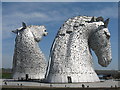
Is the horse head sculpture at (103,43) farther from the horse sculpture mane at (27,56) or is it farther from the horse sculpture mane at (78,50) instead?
the horse sculpture mane at (27,56)

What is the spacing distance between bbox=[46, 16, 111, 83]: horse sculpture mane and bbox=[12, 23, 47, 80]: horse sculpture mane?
6428 mm

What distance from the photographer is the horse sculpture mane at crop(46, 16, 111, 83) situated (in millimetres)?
22531

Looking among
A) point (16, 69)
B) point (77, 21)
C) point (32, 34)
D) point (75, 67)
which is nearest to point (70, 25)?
point (77, 21)

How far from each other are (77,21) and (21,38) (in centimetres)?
849

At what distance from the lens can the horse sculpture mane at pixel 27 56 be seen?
30031 millimetres

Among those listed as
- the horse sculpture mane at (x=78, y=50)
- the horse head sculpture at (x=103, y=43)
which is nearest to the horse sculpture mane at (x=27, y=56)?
the horse sculpture mane at (x=78, y=50)

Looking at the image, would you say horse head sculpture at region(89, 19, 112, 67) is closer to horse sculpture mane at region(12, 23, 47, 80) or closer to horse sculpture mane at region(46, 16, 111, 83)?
horse sculpture mane at region(46, 16, 111, 83)

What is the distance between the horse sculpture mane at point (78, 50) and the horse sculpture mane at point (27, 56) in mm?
6428

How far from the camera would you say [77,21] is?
977 inches

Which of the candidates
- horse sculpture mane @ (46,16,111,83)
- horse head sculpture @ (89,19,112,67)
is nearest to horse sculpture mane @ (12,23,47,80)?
horse sculpture mane @ (46,16,111,83)

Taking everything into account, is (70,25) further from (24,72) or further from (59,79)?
(24,72)

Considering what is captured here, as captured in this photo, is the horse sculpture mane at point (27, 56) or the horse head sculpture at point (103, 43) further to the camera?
the horse sculpture mane at point (27, 56)

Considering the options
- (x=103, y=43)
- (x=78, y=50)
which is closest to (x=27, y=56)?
(x=78, y=50)

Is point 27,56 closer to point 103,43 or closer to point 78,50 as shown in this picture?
point 78,50
